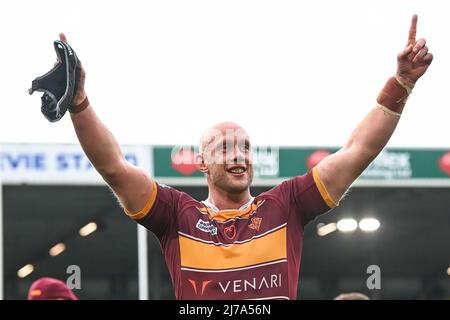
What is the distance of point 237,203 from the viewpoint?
5449mm

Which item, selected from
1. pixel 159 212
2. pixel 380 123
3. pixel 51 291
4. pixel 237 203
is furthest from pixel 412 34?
pixel 51 291

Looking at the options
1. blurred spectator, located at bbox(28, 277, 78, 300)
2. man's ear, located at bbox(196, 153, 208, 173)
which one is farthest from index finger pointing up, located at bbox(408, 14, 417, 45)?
blurred spectator, located at bbox(28, 277, 78, 300)

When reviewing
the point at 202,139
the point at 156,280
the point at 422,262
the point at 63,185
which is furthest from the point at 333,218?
the point at 202,139

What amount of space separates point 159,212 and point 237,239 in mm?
417

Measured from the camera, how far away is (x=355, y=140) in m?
5.34

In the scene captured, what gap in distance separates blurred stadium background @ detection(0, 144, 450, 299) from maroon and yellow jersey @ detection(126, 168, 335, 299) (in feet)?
24.4

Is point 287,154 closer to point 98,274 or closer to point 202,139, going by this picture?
point 98,274

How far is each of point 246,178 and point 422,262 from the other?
468 inches

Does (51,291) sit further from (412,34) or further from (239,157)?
(412,34)

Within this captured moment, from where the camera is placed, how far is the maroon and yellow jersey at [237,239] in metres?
5.14

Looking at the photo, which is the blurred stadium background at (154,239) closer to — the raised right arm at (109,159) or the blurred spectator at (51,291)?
the blurred spectator at (51,291)

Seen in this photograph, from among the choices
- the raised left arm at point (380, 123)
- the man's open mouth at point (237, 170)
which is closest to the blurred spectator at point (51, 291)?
the man's open mouth at point (237, 170)
